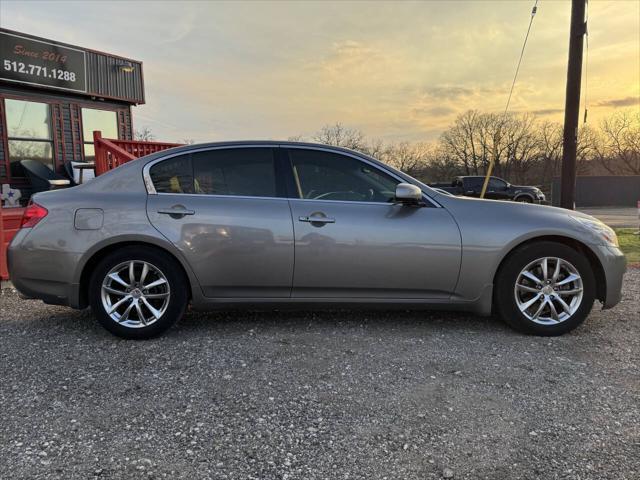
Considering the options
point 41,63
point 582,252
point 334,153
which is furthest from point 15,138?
point 582,252

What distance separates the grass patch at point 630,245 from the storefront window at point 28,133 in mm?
12744

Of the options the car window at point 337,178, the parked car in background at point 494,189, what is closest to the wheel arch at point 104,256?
the car window at point 337,178

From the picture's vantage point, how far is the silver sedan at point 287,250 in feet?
12.1

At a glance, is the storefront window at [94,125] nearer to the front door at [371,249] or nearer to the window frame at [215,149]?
the window frame at [215,149]

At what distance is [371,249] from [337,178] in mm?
679

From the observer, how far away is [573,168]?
331 inches

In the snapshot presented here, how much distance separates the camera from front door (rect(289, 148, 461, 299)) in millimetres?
3686

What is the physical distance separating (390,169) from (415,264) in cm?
83

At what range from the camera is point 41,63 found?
1080 cm

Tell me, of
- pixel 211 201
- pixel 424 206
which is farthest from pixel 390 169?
pixel 211 201

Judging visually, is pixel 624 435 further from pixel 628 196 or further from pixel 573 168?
pixel 628 196

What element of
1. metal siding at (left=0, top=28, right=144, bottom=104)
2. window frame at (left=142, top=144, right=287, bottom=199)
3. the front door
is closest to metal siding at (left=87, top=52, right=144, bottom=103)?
metal siding at (left=0, top=28, right=144, bottom=104)

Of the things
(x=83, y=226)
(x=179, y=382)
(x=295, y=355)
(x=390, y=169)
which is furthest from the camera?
(x=390, y=169)

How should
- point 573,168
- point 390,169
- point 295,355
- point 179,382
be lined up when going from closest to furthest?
point 179,382 < point 295,355 < point 390,169 < point 573,168
